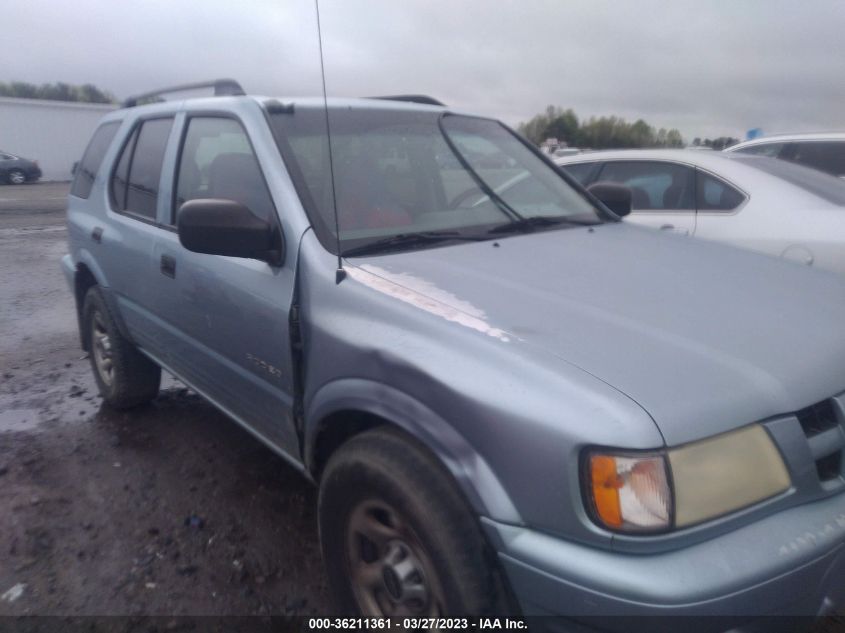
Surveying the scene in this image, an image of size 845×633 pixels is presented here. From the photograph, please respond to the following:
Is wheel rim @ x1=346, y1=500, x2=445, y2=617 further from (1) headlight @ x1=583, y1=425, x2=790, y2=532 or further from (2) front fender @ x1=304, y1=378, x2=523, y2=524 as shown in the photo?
(1) headlight @ x1=583, y1=425, x2=790, y2=532

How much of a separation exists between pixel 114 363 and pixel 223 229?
7.65 ft

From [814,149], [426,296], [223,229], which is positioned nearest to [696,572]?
[426,296]

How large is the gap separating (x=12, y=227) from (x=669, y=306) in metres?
15.8

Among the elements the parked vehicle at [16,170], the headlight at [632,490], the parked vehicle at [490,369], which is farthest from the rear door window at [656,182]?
the parked vehicle at [16,170]

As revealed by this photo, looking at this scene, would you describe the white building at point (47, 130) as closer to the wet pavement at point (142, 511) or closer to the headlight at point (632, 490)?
the wet pavement at point (142, 511)

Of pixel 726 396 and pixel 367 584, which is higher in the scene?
pixel 726 396

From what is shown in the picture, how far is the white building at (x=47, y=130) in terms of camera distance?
32969mm

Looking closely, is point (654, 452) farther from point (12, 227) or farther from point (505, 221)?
point (12, 227)

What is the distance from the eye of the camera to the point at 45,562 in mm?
3020

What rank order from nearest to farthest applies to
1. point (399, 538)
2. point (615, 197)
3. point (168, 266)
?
1. point (399, 538)
2. point (168, 266)
3. point (615, 197)

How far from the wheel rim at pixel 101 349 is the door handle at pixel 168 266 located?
1290 millimetres

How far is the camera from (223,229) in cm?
248

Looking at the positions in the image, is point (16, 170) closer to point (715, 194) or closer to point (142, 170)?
point (142, 170)

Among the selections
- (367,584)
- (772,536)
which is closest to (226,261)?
(367,584)
